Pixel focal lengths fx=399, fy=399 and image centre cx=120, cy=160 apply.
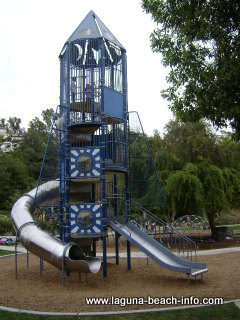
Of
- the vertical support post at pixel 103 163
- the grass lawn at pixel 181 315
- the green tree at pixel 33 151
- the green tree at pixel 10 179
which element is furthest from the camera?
the green tree at pixel 33 151

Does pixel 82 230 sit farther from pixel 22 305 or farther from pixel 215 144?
pixel 215 144

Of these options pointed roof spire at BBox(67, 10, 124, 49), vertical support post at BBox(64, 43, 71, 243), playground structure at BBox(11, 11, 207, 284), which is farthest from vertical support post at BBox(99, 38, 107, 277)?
vertical support post at BBox(64, 43, 71, 243)

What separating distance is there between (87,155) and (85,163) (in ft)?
0.83

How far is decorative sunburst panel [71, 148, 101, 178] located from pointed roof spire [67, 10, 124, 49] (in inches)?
150

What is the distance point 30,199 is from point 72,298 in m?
5.40

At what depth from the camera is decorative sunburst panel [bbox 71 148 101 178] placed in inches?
473

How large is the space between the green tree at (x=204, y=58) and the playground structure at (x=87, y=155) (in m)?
2.71

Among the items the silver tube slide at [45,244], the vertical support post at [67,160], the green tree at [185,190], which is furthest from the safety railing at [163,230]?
the silver tube slide at [45,244]

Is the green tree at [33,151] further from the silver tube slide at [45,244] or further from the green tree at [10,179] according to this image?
the silver tube slide at [45,244]

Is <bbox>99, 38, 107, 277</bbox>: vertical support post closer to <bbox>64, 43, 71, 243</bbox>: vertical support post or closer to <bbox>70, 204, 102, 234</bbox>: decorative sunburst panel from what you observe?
<bbox>70, 204, 102, 234</bbox>: decorative sunburst panel

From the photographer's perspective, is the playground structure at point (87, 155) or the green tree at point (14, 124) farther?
the green tree at point (14, 124)

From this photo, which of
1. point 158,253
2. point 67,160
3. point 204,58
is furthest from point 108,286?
point 204,58

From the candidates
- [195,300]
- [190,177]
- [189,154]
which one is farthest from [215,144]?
[195,300]

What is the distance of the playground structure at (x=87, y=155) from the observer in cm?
1183
